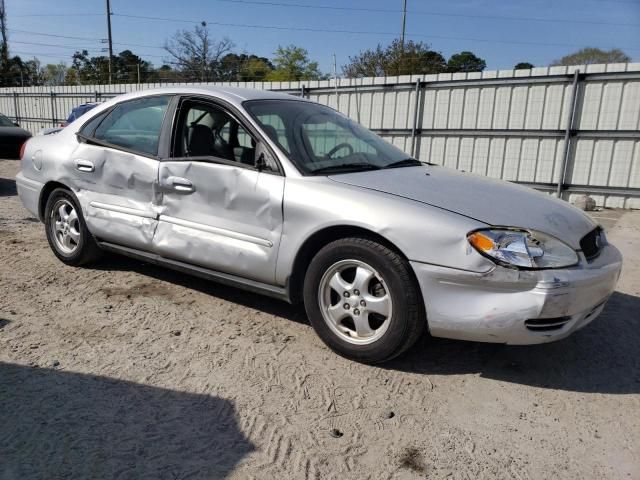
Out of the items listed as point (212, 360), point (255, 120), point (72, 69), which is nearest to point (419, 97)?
point (255, 120)

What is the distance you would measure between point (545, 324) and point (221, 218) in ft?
6.99

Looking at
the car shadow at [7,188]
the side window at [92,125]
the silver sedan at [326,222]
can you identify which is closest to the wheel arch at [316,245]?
the silver sedan at [326,222]

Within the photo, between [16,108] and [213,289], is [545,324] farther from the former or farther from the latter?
[16,108]

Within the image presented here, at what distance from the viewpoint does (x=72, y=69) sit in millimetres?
63188

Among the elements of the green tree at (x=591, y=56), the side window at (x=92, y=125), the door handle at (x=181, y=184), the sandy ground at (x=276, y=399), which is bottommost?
the sandy ground at (x=276, y=399)

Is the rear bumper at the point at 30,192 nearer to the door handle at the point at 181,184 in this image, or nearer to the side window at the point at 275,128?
the door handle at the point at 181,184

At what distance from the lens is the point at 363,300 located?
305cm

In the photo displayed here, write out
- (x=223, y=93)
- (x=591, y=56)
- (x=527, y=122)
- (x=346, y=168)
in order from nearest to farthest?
(x=346, y=168) → (x=223, y=93) → (x=527, y=122) → (x=591, y=56)

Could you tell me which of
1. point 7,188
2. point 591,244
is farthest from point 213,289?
point 7,188

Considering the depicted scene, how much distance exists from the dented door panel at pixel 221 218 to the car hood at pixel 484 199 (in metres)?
0.51

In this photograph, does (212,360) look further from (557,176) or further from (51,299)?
(557,176)

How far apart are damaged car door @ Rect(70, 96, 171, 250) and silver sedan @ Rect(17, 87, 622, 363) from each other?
0.01 metres

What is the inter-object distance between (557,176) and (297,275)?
8.77 metres

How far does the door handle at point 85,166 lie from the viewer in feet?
14.4
